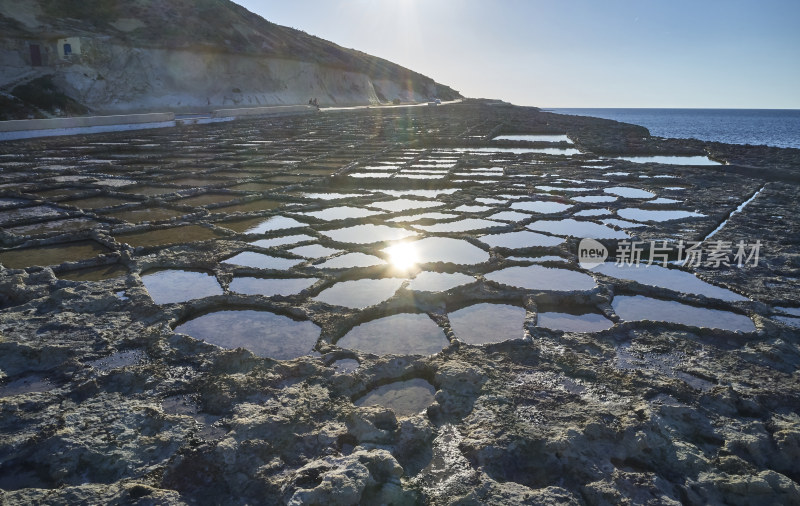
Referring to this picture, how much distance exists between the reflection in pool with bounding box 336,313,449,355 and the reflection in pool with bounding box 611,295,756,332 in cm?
121

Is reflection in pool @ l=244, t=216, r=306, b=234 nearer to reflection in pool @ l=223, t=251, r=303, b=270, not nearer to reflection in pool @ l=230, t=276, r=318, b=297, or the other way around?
reflection in pool @ l=223, t=251, r=303, b=270

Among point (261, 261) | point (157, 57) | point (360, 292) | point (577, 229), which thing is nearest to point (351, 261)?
point (360, 292)

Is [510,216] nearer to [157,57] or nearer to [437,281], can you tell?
[437,281]

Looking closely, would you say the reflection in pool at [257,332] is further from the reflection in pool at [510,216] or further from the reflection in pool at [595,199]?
the reflection in pool at [595,199]

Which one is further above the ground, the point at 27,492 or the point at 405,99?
the point at 405,99

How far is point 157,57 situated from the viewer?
29.5 m

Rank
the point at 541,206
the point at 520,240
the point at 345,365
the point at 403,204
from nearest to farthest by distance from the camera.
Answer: the point at 345,365
the point at 520,240
the point at 541,206
the point at 403,204

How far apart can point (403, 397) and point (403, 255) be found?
2.05 metres

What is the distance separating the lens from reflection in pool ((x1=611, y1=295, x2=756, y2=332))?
2846 millimetres

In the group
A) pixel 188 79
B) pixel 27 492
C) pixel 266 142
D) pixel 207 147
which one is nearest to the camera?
pixel 27 492

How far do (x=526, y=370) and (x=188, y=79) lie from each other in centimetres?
3480

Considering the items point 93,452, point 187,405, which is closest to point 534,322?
point 187,405

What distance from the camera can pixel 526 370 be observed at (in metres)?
2.30

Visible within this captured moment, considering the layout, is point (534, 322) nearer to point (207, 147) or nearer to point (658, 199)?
point (658, 199)
